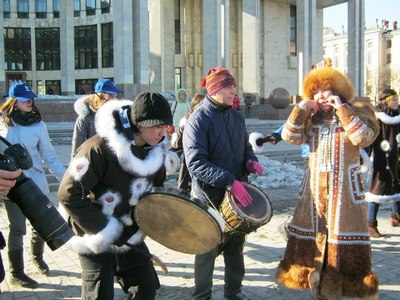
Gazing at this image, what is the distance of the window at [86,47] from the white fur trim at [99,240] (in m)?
47.0

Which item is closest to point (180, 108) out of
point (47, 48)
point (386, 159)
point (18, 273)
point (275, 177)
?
point (275, 177)

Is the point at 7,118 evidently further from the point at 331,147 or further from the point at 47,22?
the point at 47,22

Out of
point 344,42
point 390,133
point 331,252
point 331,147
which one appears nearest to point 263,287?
point 331,252

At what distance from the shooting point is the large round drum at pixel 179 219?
2.82 metres

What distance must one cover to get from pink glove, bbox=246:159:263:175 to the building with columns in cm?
2540

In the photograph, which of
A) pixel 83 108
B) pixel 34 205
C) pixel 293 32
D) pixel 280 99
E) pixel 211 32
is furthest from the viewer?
pixel 293 32

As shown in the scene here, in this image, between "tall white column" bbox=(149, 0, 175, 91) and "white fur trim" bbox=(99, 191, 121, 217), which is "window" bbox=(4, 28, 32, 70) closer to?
"tall white column" bbox=(149, 0, 175, 91)

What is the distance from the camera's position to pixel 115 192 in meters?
2.84

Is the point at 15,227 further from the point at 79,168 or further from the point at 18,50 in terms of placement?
the point at 18,50

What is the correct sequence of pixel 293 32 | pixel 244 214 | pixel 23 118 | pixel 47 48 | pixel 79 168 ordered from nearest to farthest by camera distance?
pixel 79 168 → pixel 244 214 → pixel 23 118 → pixel 293 32 → pixel 47 48

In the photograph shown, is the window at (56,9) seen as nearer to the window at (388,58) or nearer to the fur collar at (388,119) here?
the fur collar at (388,119)

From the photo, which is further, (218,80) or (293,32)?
(293,32)

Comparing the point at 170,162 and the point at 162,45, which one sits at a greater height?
the point at 162,45

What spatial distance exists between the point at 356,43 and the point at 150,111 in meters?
40.3
